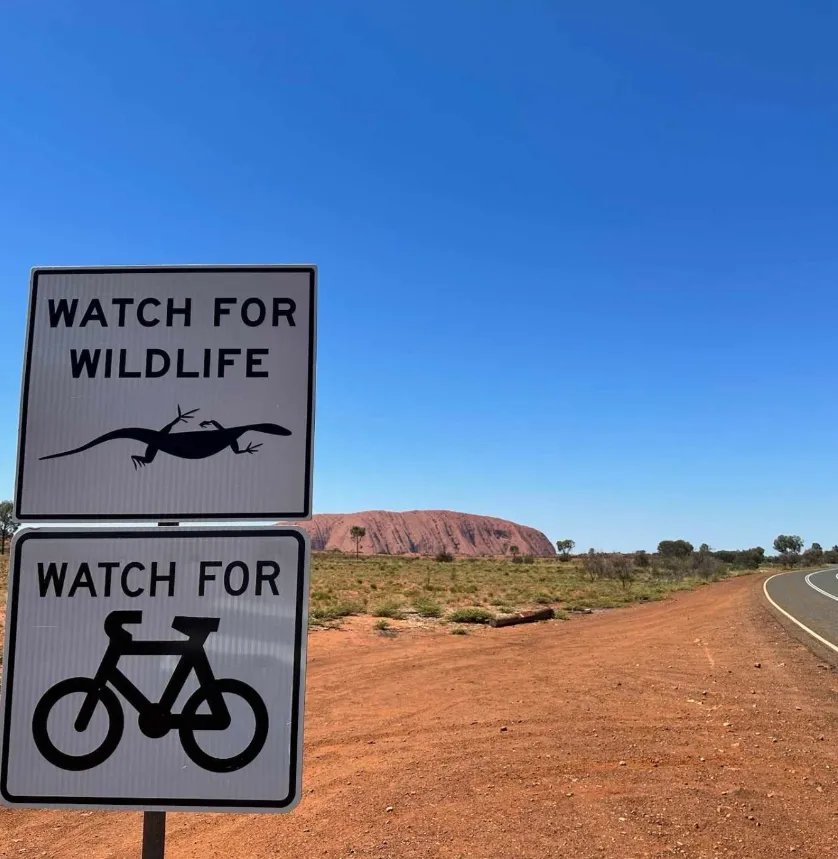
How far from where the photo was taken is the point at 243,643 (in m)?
1.67

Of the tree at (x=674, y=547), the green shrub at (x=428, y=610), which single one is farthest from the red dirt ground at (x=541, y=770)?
the tree at (x=674, y=547)

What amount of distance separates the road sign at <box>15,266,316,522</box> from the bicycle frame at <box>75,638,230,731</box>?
12.6 inches

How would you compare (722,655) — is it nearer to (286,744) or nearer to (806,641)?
(806,641)

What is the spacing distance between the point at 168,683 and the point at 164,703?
48 millimetres

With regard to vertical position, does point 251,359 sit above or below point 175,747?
above

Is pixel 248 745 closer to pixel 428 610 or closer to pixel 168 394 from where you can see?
pixel 168 394

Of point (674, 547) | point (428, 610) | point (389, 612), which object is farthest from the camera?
point (674, 547)

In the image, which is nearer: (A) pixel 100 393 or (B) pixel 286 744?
(B) pixel 286 744

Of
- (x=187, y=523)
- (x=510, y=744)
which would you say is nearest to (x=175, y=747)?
(x=187, y=523)

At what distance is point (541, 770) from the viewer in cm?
623

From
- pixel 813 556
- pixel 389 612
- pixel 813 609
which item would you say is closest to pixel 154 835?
pixel 389 612

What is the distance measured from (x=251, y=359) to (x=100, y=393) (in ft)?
1.34

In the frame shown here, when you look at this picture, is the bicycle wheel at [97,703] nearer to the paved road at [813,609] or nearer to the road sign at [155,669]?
the road sign at [155,669]

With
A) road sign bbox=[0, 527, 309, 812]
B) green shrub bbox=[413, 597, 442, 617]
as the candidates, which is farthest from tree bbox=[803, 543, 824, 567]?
road sign bbox=[0, 527, 309, 812]
